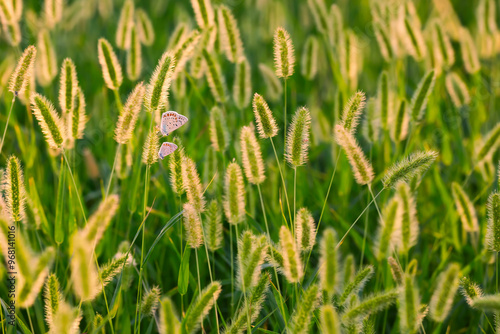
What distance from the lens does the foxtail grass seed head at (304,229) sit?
67.6 inches

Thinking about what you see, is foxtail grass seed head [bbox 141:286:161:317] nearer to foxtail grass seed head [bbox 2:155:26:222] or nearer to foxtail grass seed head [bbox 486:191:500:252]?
foxtail grass seed head [bbox 2:155:26:222]

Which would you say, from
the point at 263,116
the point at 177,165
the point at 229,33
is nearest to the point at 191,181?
the point at 177,165

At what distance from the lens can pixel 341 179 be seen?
279 centimetres

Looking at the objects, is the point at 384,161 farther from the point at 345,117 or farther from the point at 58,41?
the point at 58,41

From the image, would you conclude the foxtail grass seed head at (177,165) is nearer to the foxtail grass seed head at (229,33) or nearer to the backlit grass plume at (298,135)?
the backlit grass plume at (298,135)

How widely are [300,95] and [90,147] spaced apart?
1.80 m

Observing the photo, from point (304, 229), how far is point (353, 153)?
0.34 meters

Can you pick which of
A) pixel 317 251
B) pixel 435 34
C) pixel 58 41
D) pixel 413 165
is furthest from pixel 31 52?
pixel 58 41

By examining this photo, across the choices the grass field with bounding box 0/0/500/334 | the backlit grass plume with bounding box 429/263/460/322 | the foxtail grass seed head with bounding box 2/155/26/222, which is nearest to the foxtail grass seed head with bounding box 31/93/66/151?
the grass field with bounding box 0/0/500/334

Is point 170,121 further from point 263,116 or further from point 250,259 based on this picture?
point 250,259

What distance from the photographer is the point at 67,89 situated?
2051mm

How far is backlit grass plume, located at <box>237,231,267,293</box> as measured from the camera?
1.58 metres

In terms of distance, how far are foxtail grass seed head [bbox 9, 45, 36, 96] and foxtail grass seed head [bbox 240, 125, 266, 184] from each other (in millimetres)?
890

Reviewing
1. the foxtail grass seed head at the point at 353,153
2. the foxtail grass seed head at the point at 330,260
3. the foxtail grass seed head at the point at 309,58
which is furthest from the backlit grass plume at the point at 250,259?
the foxtail grass seed head at the point at 309,58
